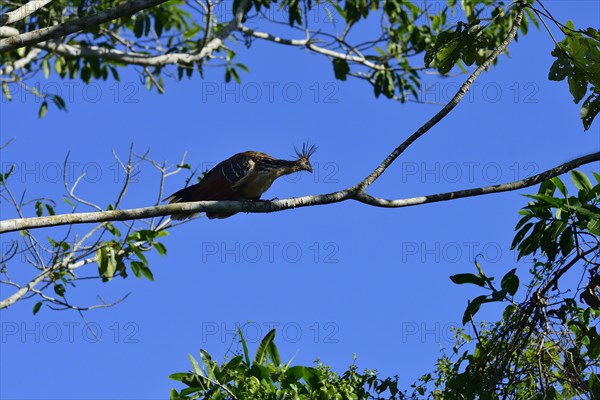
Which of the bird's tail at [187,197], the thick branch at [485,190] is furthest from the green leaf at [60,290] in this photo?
the thick branch at [485,190]

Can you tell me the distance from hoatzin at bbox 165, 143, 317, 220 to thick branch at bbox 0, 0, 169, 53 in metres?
1.91

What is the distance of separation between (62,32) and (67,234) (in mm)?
2566

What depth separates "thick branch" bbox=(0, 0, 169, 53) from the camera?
4.56 m

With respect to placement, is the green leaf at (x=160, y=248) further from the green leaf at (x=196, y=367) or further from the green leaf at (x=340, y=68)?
the green leaf at (x=340, y=68)

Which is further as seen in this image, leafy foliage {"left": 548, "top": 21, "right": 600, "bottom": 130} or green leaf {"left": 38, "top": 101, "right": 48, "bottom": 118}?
green leaf {"left": 38, "top": 101, "right": 48, "bottom": 118}

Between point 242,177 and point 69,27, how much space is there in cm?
201

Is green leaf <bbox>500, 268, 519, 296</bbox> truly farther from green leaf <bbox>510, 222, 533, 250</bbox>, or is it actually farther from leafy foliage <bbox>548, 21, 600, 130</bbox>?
leafy foliage <bbox>548, 21, 600, 130</bbox>

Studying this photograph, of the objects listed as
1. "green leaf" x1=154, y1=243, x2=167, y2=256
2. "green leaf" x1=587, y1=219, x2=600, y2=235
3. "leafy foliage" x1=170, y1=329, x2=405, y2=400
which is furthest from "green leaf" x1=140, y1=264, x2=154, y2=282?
"green leaf" x1=587, y1=219, x2=600, y2=235

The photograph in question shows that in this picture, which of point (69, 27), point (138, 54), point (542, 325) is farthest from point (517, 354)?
point (138, 54)

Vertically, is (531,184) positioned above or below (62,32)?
below

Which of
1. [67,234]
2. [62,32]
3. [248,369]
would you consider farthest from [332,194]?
[67,234]

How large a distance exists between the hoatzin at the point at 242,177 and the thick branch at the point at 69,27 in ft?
6.26

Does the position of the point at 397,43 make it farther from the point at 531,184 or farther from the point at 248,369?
the point at 248,369

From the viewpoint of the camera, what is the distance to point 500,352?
4.39 m
